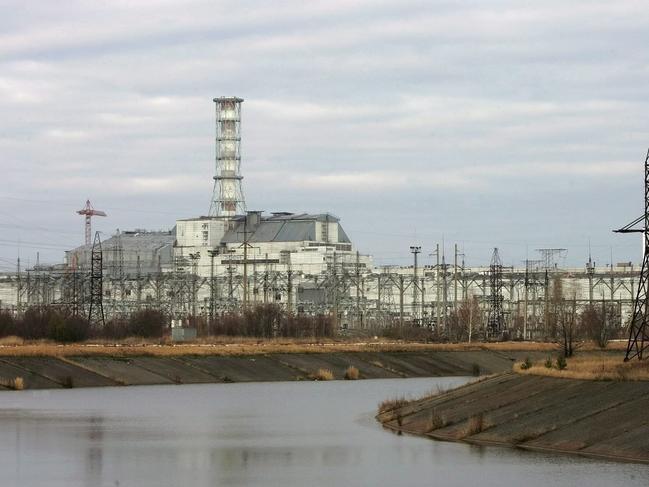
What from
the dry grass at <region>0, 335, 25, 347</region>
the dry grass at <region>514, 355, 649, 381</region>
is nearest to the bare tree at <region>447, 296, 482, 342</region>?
the dry grass at <region>0, 335, 25, 347</region>

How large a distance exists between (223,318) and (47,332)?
31.5 metres

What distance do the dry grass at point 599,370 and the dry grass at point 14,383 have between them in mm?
28325

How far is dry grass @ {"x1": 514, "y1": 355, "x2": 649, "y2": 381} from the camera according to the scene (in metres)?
40.3

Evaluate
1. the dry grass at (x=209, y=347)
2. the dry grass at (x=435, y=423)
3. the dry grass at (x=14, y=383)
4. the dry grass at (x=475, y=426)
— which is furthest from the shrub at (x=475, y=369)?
the dry grass at (x=475, y=426)

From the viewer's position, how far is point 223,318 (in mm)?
124562

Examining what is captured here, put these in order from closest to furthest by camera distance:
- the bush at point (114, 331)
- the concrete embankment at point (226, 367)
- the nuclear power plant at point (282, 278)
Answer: the concrete embankment at point (226, 367), the bush at point (114, 331), the nuclear power plant at point (282, 278)

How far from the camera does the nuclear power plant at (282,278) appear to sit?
154 m

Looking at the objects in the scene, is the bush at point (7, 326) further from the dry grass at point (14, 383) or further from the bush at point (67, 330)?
the dry grass at point (14, 383)

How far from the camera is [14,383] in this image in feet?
224

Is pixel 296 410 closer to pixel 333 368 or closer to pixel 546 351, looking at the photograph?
pixel 333 368

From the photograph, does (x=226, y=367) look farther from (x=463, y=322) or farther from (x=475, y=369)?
(x=463, y=322)

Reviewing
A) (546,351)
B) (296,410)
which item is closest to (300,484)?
(296,410)

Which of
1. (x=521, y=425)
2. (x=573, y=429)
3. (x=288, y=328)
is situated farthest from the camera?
(x=288, y=328)

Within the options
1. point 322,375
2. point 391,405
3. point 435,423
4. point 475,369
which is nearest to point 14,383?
point 322,375
